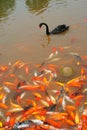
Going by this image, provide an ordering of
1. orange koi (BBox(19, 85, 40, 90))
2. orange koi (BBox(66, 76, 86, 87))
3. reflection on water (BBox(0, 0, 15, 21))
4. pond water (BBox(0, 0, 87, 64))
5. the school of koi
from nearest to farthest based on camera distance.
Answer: the school of koi, orange koi (BBox(66, 76, 86, 87)), orange koi (BBox(19, 85, 40, 90)), pond water (BBox(0, 0, 87, 64)), reflection on water (BBox(0, 0, 15, 21))

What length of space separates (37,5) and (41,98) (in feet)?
25.4

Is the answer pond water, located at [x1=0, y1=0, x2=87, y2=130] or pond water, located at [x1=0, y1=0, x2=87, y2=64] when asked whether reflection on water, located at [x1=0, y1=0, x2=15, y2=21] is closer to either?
pond water, located at [x1=0, y1=0, x2=87, y2=64]

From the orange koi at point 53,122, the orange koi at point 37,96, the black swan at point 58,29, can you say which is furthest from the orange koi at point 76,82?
the black swan at point 58,29

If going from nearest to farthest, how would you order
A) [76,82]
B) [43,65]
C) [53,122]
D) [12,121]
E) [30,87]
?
[53,122] < [12,121] < [76,82] < [30,87] < [43,65]

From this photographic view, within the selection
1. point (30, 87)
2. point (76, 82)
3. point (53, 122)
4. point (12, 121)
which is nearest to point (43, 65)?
point (30, 87)

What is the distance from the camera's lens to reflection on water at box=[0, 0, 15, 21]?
45.1 ft

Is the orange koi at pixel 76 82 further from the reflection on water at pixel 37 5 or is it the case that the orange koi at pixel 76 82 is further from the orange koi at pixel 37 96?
the reflection on water at pixel 37 5

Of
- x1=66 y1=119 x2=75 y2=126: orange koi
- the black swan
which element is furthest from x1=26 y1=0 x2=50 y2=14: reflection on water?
x1=66 y1=119 x2=75 y2=126: orange koi

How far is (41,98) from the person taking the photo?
26.0 ft

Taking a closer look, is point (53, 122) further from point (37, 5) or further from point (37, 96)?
point (37, 5)

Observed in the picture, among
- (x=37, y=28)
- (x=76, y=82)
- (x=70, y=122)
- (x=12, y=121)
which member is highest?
(x=37, y=28)

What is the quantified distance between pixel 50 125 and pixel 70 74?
2171mm

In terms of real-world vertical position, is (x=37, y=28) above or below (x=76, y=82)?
above

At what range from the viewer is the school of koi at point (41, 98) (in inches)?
274
